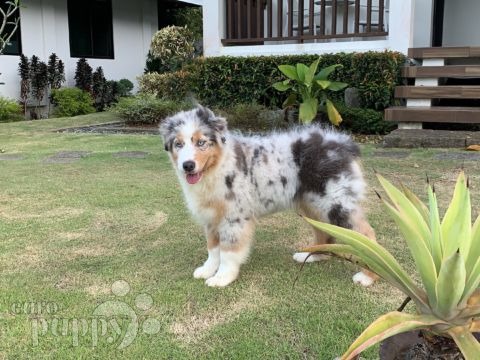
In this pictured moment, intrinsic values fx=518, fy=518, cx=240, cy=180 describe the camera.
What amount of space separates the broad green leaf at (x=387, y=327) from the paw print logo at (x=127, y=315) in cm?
150

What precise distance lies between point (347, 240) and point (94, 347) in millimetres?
1574

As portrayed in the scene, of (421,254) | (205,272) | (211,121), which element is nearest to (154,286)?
(205,272)

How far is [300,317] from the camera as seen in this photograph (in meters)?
3.02

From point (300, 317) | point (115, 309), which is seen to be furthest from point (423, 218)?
point (115, 309)

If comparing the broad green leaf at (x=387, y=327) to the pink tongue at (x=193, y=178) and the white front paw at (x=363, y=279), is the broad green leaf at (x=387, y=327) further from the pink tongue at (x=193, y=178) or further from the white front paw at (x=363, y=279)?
the pink tongue at (x=193, y=178)

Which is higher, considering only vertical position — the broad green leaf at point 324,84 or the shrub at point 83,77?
the shrub at point 83,77

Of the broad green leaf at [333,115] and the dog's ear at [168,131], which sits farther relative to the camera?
the broad green leaf at [333,115]

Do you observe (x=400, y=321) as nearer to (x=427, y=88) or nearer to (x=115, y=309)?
(x=115, y=309)

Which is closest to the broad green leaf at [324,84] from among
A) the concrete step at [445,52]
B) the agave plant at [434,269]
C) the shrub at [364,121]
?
the shrub at [364,121]

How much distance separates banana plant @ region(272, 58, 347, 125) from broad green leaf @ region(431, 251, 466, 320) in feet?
24.0

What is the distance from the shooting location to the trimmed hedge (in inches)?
381

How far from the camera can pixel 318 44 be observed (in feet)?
34.7

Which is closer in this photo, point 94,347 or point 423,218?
point 423,218

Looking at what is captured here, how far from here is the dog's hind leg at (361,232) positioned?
348 centimetres
